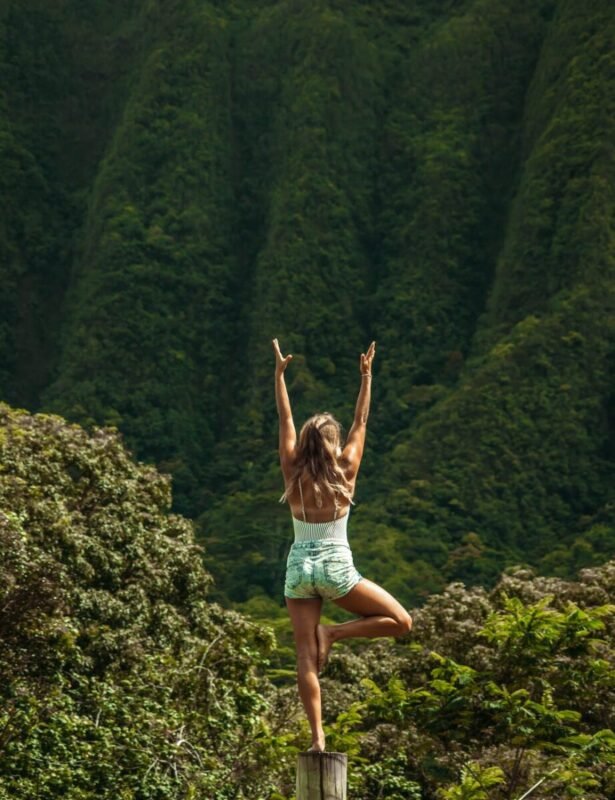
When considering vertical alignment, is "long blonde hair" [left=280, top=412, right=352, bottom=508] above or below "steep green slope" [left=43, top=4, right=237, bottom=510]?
below

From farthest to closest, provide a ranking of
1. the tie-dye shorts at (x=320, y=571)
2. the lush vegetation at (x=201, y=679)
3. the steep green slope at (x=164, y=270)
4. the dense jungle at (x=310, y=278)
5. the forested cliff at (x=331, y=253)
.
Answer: the steep green slope at (x=164, y=270) < the forested cliff at (x=331, y=253) < the dense jungle at (x=310, y=278) < the lush vegetation at (x=201, y=679) < the tie-dye shorts at (x=320, y=571)

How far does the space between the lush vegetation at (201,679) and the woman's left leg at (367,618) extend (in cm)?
545

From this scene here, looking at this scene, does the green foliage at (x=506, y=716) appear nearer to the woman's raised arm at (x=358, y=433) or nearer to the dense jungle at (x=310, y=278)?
the woman's raised arm at (x=358, y=433)

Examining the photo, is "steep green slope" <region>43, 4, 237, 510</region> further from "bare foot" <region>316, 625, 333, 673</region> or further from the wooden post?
the wooden post

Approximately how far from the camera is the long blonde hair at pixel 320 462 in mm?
8461

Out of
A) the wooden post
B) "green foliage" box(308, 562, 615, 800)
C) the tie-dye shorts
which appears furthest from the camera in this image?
"green foliage" box(308, 562, 615, 800)

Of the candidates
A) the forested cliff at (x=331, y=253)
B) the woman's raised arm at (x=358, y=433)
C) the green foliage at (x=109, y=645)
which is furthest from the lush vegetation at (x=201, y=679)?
the forested cliff at (x=331, y=253)

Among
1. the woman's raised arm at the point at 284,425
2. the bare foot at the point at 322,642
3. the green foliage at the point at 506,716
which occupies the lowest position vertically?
the bare foot at the point at 322,642

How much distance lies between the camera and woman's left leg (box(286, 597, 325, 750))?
8453 millimetres

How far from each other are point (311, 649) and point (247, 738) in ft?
42.5

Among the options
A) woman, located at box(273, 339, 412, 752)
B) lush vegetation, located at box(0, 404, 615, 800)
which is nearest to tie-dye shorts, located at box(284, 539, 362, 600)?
woman, located at box(273, 339, 412, 752)

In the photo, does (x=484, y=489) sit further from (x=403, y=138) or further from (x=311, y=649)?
(x=311, y=649)

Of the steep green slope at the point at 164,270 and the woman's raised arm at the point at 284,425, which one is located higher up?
the steep green slope at the point at 164,270

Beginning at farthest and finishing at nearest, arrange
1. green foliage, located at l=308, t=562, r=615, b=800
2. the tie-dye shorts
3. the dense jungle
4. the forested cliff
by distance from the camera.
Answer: the forested cliff, the dense jungle, green foliage, located at l=308, t=562, r=615, b=800, the tie-dye shorts
